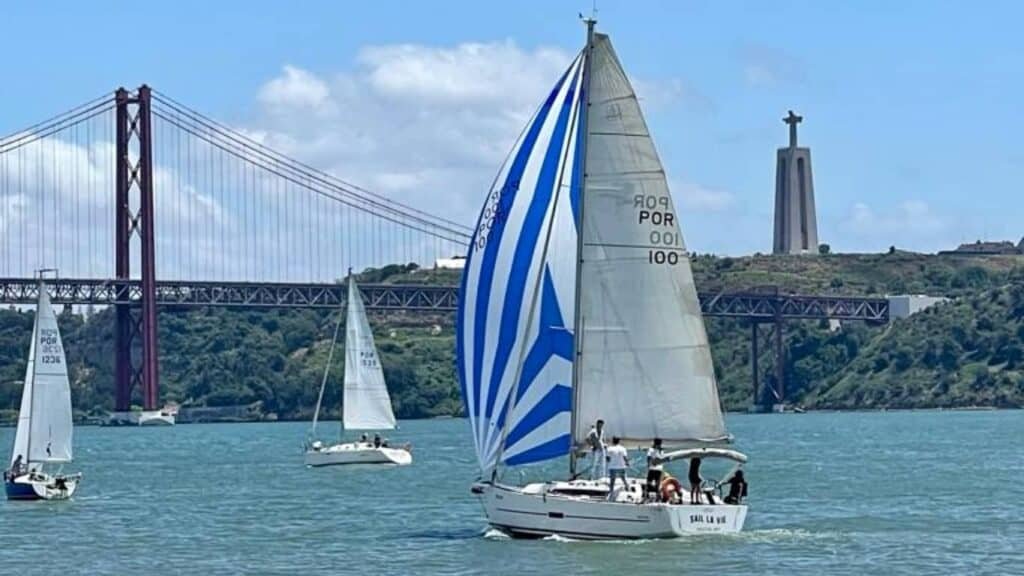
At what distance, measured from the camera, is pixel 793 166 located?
455ft

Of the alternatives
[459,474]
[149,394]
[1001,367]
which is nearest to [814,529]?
[459,474]

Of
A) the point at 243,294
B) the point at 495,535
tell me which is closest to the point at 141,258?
the point at 243,294

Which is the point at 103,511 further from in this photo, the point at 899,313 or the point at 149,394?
the point at 899,313

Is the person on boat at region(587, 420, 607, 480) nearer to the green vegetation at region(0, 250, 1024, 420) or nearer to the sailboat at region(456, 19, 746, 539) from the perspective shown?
the sailboat at region(456, 19, 746, 539)

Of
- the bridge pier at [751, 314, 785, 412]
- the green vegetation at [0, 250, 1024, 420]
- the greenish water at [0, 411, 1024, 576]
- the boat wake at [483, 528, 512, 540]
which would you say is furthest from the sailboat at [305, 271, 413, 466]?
the bridge pier at [751, 314, 785, 412]

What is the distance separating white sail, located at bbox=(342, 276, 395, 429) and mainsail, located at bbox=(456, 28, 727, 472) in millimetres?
28408

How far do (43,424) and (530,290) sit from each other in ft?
50.1

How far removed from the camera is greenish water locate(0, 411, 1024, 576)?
2698 cm

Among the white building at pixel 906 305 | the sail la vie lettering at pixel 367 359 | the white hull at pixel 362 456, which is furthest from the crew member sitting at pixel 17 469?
the white building at pixel 906 305

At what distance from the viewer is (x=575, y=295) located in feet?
91.0

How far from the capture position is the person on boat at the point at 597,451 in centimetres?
2712

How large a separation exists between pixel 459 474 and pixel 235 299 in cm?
5155

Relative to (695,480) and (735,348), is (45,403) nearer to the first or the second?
(695,480)

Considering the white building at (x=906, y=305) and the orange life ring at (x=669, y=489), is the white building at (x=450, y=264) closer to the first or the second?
the white building at (x=906, y=305)
